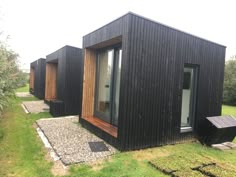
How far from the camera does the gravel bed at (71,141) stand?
3994 millimetres

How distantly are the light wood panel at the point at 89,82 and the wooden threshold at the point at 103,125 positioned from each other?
344 millimetres

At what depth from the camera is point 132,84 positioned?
4.37 m

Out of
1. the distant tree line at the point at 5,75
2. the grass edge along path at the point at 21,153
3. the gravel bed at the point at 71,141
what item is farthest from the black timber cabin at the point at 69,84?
the distant tree line at the point at 5,75

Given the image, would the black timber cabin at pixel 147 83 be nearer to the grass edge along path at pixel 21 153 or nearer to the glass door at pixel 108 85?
the glass door at pixel 108 85

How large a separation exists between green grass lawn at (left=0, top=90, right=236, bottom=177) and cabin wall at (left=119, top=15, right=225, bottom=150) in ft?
1.23

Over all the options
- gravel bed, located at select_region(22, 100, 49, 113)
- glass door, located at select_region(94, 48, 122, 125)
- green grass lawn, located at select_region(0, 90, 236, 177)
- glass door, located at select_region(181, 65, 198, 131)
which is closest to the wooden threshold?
glass door, located at select_region(94, 48, 122, 125)

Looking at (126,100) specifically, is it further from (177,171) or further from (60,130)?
(60,130)

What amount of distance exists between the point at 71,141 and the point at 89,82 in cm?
228

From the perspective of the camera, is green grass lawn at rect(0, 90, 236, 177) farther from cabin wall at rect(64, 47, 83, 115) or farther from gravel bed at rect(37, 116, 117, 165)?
cabin wall at rect(64, 47, 83, 115)

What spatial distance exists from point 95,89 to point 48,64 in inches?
277

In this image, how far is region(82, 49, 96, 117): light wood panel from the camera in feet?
21.8

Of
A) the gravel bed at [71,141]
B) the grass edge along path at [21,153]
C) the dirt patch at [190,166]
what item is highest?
the dirt patch at [190,166]

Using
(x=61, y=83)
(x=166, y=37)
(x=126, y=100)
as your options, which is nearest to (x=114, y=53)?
(x=166, y=37)

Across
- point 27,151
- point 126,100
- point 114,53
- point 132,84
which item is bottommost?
point 27,151
